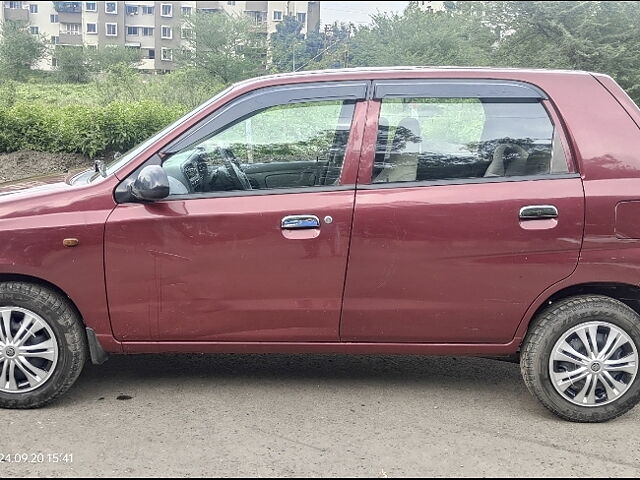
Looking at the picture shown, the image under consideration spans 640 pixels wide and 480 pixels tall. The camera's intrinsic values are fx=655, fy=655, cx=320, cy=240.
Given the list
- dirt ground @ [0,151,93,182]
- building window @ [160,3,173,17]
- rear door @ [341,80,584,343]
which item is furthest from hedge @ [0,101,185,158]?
building window @ [160,3,173,17]

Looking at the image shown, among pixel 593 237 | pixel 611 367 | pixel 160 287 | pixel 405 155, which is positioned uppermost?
pixel 405 155

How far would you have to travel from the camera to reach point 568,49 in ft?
39.2

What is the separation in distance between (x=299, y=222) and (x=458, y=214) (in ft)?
2.81

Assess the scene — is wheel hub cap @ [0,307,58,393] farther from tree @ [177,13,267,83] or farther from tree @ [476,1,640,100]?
tree @ [177,13,267,83]

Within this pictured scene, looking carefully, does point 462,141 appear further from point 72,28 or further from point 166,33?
point 72,28

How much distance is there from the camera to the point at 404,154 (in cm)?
365

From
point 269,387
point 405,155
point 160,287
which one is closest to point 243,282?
point 160,287

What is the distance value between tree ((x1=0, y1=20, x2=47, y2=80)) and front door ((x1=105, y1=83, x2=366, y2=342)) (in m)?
10.9

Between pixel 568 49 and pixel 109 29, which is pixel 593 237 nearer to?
pixel 568 49

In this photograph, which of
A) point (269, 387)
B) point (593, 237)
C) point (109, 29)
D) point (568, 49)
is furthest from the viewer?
point (109, 29)

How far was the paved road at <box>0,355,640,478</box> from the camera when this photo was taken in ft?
10.3

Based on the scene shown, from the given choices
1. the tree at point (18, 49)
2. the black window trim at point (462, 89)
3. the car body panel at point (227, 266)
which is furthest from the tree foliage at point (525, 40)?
the car body panel at point (227, 266)

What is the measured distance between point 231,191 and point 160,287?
0.65 m

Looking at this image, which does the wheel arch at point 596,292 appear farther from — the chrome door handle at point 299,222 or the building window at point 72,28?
the building window at point 72,28
